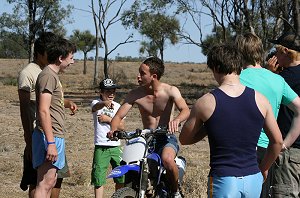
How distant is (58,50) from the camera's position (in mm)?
5398

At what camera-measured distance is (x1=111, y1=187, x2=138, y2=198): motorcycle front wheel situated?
552 centimetres

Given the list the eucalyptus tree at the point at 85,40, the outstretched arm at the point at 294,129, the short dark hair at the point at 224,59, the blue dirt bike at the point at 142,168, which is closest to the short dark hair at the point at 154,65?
the blue dirt bike at the point at 142,168

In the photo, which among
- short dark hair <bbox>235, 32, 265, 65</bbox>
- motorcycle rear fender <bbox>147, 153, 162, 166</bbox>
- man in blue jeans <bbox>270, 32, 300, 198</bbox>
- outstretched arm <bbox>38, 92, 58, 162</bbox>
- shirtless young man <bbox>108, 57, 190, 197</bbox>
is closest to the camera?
short dark hair <bbox>235, 32, 265, 65</bbox>

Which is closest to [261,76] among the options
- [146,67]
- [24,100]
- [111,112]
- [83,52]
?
[146,67]

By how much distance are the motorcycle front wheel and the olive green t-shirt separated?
69cm

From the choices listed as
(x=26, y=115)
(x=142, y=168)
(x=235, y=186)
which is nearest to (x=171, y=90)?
(x=142, y=168)

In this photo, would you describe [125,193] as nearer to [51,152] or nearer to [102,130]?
[51,152]

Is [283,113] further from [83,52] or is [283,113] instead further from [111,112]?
[83,52]

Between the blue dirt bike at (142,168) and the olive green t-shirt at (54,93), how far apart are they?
58cm

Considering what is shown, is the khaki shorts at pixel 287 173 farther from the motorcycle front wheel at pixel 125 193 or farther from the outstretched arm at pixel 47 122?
the outstretched arm at pixel 47 122

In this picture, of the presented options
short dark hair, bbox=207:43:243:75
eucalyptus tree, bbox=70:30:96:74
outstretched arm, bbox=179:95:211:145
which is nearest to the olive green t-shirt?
outstretched arm, bbox=179:95:211:145

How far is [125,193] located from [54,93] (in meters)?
1.07

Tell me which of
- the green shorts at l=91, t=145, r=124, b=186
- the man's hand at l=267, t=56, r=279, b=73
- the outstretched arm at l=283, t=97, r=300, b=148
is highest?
the man's hand at l=267, t=56, r=279, b=73

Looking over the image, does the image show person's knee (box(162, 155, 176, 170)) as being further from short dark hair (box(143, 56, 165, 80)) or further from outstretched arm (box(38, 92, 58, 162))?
outstretched arm (box(38, 92, 58, 162))
